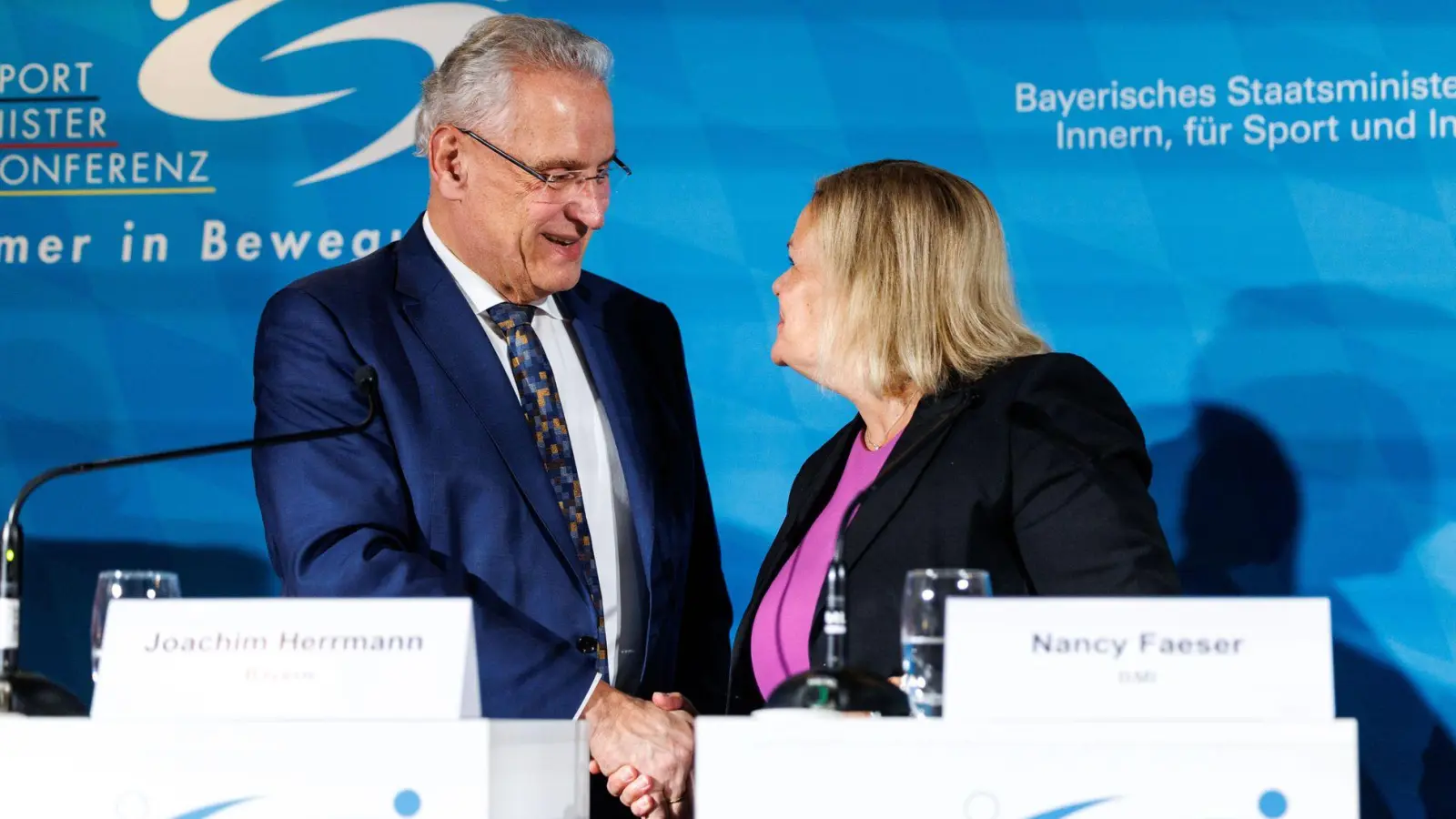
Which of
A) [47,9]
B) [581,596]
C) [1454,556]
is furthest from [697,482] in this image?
[47,9]

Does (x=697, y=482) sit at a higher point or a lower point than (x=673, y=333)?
lower

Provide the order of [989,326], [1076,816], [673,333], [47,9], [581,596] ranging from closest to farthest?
[1076,816] → [989,326] → [581,596] → [673,333] → [47,9]

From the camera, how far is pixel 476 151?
3.14m

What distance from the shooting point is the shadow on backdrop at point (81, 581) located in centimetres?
389

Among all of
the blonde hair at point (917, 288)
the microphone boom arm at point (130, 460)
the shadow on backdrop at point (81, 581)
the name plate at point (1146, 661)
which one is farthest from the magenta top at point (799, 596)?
the shadow on backdrop at point (81, 581)

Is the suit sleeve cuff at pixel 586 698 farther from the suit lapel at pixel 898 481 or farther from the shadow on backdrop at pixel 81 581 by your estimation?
the shadow on backdrop at pixel 81 581

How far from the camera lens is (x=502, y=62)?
123 inches

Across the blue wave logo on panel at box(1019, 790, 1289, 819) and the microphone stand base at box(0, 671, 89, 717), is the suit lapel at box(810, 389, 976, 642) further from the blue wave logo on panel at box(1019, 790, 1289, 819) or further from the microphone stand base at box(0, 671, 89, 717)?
the microphone stand base at box(0, 671, 89, 717)

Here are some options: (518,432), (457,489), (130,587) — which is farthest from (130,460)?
(518,432)

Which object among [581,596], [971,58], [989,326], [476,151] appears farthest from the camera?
[971,58]

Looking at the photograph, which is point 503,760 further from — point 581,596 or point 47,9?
point 47,9

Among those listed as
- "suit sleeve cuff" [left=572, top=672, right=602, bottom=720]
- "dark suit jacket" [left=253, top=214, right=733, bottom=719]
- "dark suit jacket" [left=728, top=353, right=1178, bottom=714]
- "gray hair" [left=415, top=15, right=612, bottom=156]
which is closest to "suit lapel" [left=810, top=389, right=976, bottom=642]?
"dark suit jacket" [left=728, top=353, right=1178, bottom=714]

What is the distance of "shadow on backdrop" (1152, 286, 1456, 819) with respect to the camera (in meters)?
3.34

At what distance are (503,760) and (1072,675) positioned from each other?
0.61 metres
